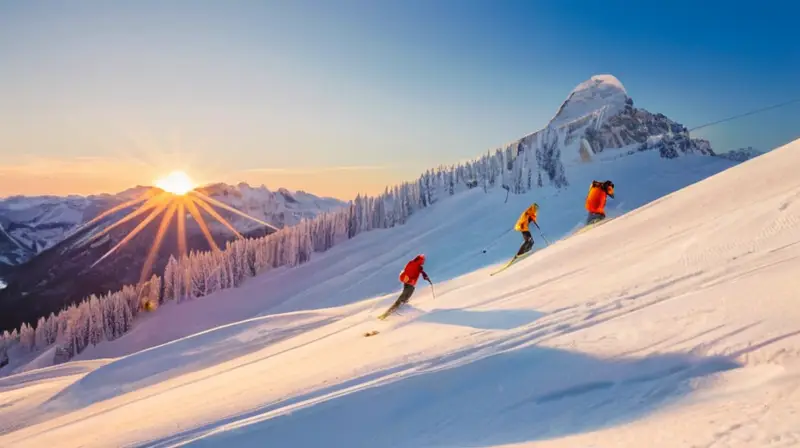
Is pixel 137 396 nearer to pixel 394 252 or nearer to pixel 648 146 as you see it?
pixel 394 252

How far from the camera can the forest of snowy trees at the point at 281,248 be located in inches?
2815

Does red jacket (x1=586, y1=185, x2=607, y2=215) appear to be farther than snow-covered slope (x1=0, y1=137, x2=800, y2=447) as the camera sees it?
Yes

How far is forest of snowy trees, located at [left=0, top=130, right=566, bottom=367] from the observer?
71.5 m

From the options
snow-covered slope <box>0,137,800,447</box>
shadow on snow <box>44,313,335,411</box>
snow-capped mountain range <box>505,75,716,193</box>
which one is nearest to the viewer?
snow-covered slope <box>0,137,800,447</box>

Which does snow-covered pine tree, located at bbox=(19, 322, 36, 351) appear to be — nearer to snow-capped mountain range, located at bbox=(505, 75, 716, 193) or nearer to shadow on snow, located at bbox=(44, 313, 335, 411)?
shadow on snow, located at bbox=(44, 313, 335, 411)

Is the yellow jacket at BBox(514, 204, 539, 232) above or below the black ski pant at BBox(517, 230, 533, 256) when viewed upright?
above

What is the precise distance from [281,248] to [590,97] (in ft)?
275

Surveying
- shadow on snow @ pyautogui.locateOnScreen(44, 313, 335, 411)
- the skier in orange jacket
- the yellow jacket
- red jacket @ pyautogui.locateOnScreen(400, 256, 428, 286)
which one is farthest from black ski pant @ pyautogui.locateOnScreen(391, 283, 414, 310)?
the skier in orange jacket

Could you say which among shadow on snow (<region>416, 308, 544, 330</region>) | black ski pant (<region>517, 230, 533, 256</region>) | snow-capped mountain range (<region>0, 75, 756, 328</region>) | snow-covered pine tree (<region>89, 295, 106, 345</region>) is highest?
snow-capped mountain range (<region>0, 75, 756, 328</region>)

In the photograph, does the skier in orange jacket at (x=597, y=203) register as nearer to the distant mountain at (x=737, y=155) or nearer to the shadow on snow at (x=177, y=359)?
the shadow on snow at (x=177, y=359)

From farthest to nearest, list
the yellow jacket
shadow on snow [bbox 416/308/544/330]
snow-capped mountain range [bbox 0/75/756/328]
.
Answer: snow-capped mountain range [bbox 0/75/756/328]
the yellow jacket
shadow on snow [bbox 416/308/544/330]

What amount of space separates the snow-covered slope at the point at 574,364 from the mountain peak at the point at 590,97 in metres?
98.7

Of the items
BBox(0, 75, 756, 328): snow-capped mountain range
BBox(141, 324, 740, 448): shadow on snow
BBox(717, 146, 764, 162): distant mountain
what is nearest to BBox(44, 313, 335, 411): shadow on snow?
BBox(141, 324, 740, 448): shadow on snow

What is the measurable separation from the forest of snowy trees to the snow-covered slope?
56102 millimetres
